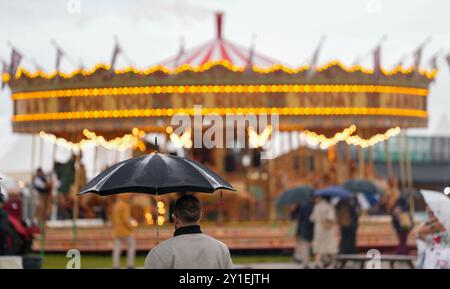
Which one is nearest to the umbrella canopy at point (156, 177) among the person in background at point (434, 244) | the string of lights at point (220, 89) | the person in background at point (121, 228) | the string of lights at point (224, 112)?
the person in background at point (434, 244)

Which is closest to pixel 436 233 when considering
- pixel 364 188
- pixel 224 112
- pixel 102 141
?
pixel 224 112

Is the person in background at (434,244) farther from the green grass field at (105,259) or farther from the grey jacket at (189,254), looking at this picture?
the green grass field at (105,259)

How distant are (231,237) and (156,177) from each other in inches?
748

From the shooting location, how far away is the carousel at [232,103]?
28.1 metres

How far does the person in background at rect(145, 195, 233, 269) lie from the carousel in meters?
19.2

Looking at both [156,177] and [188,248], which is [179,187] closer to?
[156,177]

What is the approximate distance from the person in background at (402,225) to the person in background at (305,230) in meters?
2.27

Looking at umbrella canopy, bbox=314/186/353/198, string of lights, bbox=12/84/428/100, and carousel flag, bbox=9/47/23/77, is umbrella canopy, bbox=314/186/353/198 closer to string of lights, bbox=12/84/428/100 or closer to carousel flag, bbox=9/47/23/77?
string of lights, bbox=12/84/428/100

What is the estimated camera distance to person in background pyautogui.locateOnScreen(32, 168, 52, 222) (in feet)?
104

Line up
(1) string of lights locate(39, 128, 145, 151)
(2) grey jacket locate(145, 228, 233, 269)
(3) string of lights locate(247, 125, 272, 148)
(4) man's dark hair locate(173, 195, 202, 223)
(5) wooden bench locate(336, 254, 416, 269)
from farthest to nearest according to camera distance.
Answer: (1) string of lights locate(39, 128, 145, 151), (3) string of lights locate(247, 125, 272, 148), (5) wooden bench locate(336, 254, 416, 269), (4) man's dark hair locate(173, 195, 202, 223), (2) grey jacket locate(145, 228, 233, 269)

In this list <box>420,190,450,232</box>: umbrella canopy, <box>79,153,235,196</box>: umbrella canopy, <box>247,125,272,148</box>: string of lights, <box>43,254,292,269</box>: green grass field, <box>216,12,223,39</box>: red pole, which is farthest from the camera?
<box>216,12,223,39</box>: red pole

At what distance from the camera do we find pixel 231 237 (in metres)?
28.7

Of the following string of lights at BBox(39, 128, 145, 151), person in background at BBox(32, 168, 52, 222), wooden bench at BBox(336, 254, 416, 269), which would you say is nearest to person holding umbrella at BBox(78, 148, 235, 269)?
wooden bench at BBox(336, 254, 416, 269)

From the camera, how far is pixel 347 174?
31.8 meters
